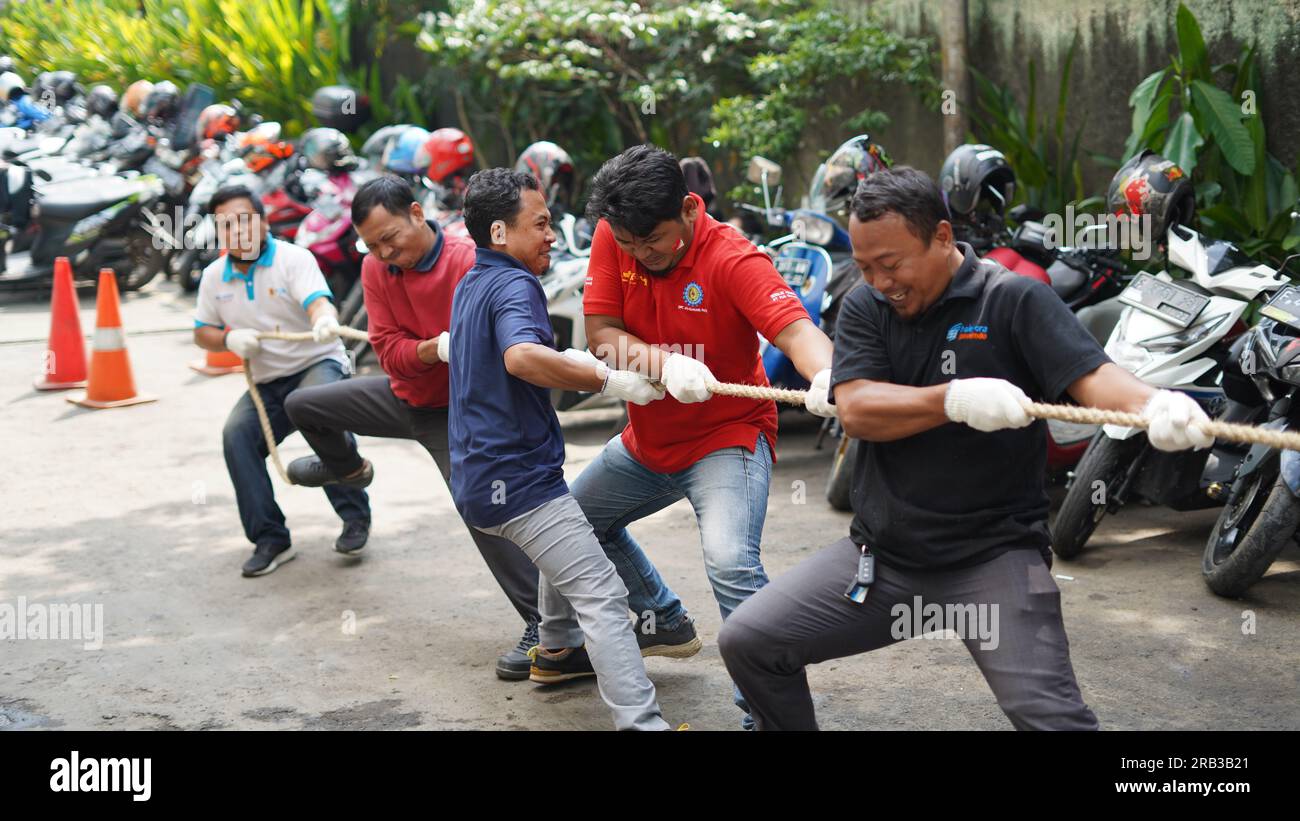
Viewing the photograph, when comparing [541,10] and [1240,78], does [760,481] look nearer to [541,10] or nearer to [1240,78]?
[1240,78]

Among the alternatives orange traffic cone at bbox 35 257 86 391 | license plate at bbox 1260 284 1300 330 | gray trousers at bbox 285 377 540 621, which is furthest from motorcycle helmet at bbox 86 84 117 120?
license plate at bbox 1260 284 1300 330

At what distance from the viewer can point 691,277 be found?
12.4 ft

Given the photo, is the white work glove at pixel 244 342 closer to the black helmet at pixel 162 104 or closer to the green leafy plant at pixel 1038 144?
the green leafy plant at pixel 1038 144

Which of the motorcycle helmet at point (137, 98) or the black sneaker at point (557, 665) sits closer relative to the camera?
the black sneaker at point (557, 665)

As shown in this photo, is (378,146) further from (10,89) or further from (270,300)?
(10,89)

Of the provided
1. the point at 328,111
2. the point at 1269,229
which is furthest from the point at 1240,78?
the point at 328,111

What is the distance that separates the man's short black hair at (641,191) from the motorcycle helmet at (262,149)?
27.5 ft

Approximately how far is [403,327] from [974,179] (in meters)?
2.84

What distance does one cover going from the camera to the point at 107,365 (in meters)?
8.75

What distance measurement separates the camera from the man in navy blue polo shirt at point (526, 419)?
12.2 ft

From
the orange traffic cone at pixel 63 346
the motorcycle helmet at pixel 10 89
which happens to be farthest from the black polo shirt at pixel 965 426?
the motorcycle helmet at pixel 10 89

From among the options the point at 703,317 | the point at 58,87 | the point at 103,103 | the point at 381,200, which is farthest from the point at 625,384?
the point at 58,87

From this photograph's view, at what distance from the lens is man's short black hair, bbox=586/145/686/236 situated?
3.61 m

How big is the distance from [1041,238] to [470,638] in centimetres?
313
